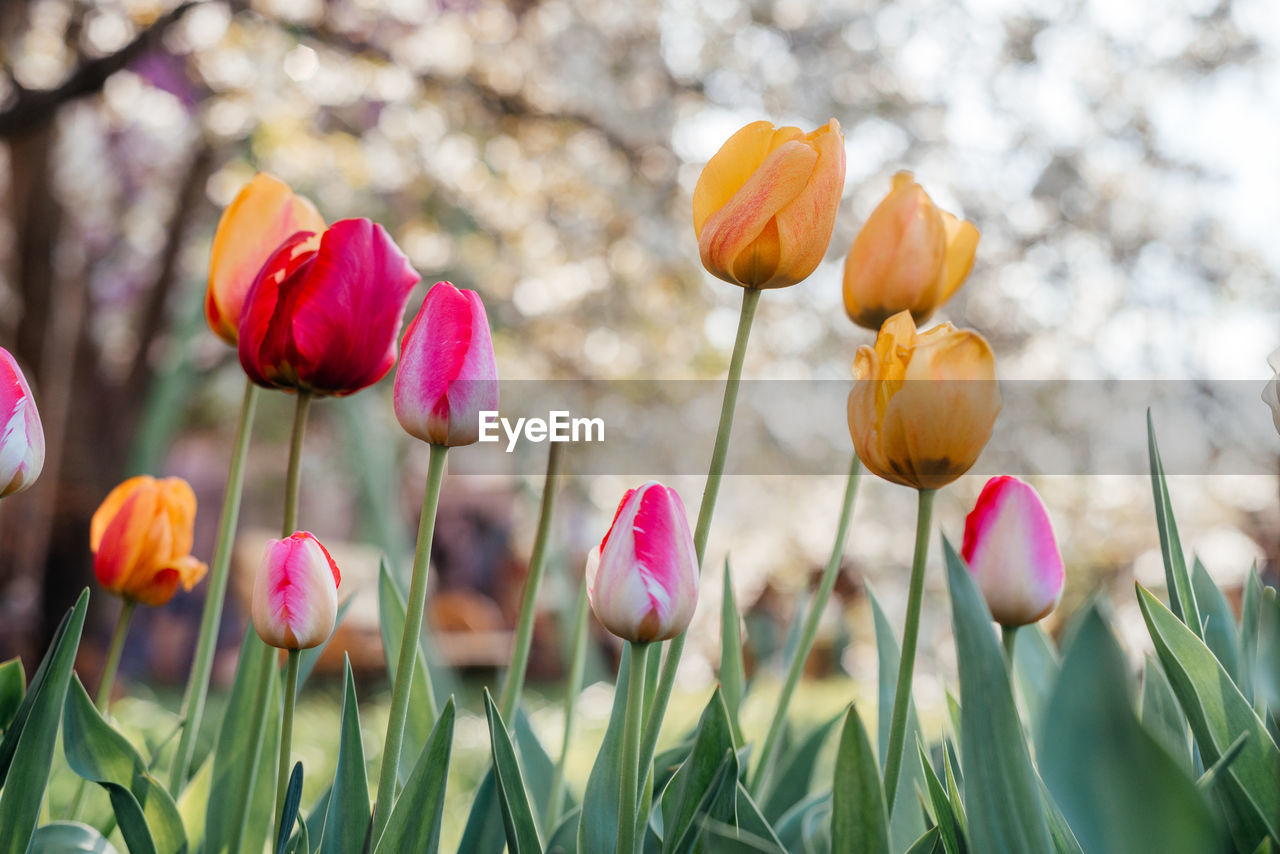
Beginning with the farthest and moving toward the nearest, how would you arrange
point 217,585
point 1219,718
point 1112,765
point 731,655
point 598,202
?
point 598,202, point 731,655, point 217,585, point 1219,718, point 1112,765

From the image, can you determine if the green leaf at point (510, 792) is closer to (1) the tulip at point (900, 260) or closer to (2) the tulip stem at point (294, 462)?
(2) the tulip stem at point (294, 462)

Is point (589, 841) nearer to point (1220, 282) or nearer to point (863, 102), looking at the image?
point (863, 102)

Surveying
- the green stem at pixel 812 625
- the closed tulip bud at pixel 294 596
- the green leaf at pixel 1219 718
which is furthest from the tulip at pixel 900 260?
the closed tulip bud at pixel 294 596

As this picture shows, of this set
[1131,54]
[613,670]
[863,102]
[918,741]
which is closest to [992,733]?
[918,741]

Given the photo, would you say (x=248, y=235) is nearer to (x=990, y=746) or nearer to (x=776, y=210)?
(x=776, y=210)

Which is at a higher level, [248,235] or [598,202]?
[598,202]

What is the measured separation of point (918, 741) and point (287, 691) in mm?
283

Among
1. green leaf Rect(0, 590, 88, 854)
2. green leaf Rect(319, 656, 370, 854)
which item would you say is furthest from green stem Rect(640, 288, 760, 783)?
green leaf Rect(0, 590, 88, 854)

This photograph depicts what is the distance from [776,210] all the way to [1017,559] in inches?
7.3

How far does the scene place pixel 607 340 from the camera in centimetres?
377

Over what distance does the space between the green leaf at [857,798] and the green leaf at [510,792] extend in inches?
4.7

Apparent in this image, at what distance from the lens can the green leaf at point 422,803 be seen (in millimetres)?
338

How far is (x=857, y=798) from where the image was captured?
1.06 ft

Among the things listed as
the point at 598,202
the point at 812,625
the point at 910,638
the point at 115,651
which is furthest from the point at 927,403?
the point at 598,202
